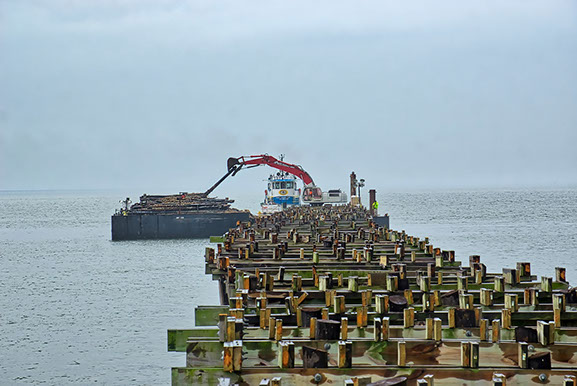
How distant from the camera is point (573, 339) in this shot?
10570 mm

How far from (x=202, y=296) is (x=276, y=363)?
2647 centimetres

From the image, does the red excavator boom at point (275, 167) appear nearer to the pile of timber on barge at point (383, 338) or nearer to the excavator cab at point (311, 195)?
the excavator cab at point (311, 195)

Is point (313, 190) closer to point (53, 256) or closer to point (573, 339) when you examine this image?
point (53, 256)

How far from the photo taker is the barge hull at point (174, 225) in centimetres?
6906

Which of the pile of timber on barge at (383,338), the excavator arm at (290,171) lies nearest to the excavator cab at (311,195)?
the excavator arm at (290,171)

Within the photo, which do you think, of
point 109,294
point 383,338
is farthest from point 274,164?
point 383,338

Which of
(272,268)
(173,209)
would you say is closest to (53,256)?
(173,209)

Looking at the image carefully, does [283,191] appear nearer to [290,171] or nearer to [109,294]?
[290,171]

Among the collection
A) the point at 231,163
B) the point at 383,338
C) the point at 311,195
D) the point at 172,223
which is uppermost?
the point at 231,163

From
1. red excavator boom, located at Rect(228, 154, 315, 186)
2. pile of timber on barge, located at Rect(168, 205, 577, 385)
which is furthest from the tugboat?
pile of timber on barge, located at Rect(168, 205, 577, 385)

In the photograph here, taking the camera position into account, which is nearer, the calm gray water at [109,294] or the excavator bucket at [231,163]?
the calm gray water at [109,294]

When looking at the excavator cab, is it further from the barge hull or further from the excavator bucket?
the barge hull

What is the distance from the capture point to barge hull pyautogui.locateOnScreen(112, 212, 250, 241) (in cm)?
6906

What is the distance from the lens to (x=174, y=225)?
2739 inches
